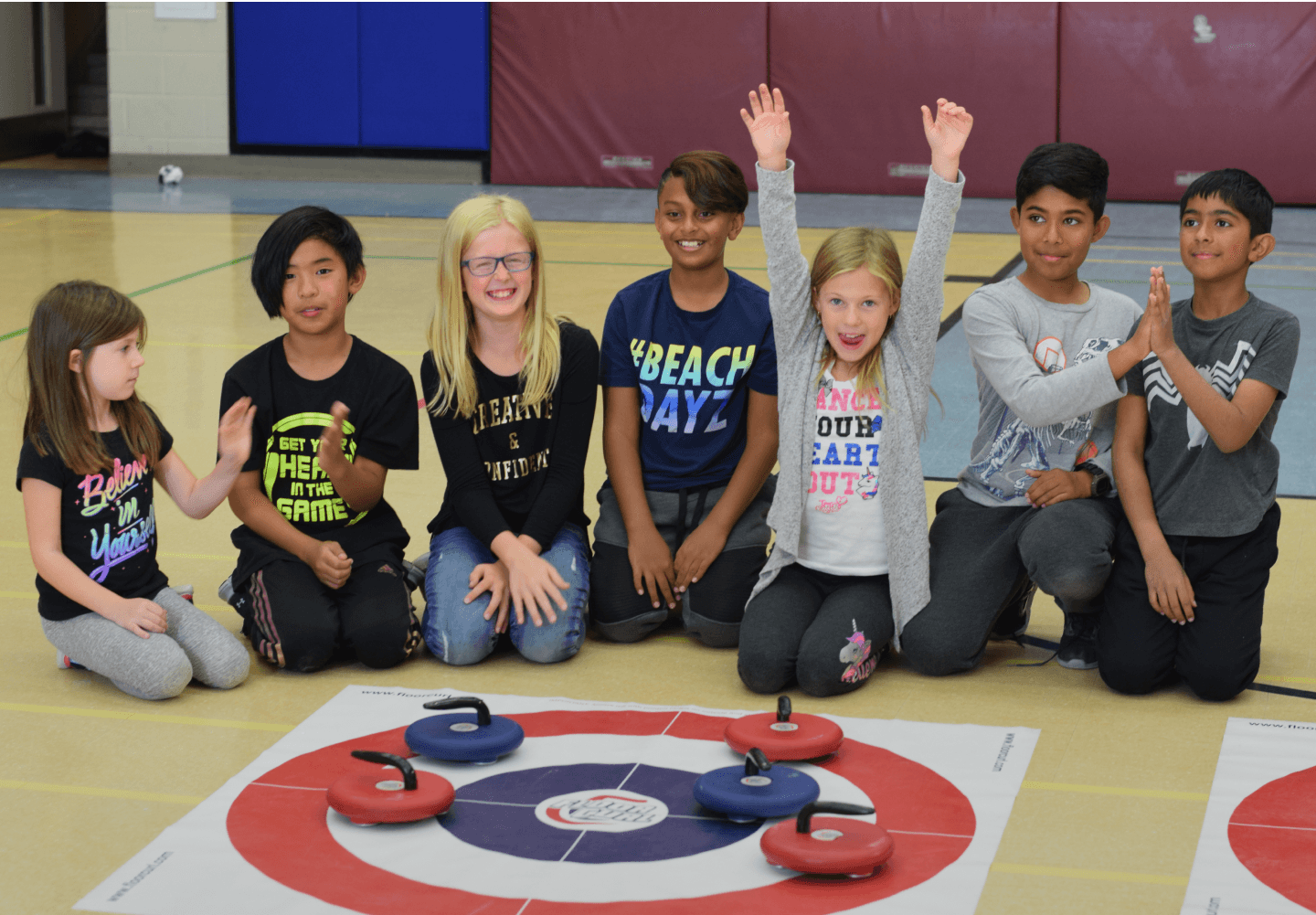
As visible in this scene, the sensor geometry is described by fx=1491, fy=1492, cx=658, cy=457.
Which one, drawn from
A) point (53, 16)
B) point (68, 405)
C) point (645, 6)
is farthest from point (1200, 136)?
point (53, 16)

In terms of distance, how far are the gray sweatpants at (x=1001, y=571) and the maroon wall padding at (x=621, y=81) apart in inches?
388

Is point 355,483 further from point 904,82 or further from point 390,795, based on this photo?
point 904,82

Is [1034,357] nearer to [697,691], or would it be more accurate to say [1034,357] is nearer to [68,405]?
[697,691]

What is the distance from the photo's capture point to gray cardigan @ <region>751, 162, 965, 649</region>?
10.3ft

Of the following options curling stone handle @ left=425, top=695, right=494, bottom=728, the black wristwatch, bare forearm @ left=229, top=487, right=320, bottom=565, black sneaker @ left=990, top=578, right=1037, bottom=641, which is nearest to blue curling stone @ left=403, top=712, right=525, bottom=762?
curling stone handle @ left=425, top=695, right=494, bottom=728

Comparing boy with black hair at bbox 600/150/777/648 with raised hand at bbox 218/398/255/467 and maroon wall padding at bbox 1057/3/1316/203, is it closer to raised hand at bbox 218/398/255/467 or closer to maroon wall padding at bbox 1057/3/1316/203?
raised hand at bbox 218/398/255/467

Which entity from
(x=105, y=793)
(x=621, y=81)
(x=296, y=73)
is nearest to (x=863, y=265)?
(x=105, y=793)

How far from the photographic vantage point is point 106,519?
10.0ft

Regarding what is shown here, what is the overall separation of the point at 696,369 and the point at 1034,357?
0.75m

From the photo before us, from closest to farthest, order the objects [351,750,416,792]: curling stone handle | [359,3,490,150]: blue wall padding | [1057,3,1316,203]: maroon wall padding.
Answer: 1. [351,750,416,792]: curling stone handle
2. [1057,3,1316,203]: maroon wall padding
3. [359,3,490,150]: blue wall padding

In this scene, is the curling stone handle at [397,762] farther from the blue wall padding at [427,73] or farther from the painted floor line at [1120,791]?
the blue wall padding at [427,73]

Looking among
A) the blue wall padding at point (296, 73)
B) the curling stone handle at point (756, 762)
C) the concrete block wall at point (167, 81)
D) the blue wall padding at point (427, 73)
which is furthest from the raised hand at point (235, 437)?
the concrete block wall at point (167, 81)

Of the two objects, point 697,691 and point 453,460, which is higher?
point 453,460

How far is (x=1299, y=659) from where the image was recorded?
3256 millimetres
